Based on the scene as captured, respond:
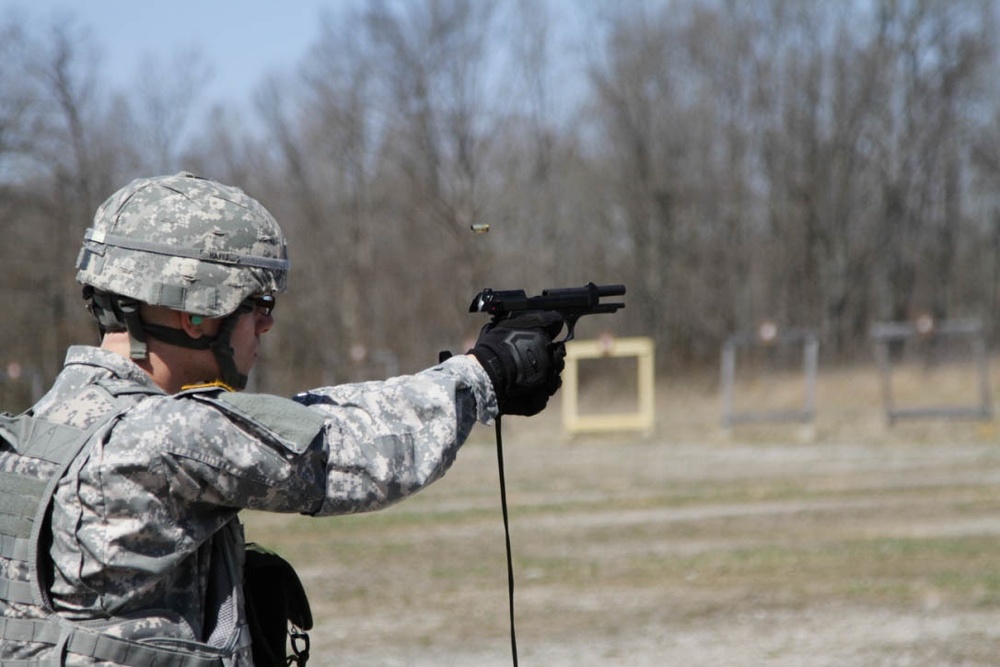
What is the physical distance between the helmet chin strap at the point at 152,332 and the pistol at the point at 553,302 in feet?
1.86

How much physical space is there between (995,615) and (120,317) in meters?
6.93

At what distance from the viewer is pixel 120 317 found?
8.38ft

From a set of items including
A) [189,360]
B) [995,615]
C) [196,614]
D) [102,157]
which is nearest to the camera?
[196,614]

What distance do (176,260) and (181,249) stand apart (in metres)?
0.02

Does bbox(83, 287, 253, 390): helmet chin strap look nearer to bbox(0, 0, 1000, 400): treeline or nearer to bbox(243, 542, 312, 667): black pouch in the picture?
bbox(243, 542, 312, 667): black pouch

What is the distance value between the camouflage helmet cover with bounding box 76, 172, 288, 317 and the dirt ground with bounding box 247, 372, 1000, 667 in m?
5.24

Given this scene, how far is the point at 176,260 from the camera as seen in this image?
252cm

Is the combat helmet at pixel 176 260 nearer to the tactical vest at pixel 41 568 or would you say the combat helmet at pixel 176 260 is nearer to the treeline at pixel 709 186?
the tactical vest at pixel 41 568

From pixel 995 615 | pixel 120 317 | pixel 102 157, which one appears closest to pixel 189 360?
→ pixel 120 317

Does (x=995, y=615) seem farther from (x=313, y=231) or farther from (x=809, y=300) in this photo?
(x=313, y=231)

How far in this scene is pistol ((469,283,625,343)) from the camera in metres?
2.88

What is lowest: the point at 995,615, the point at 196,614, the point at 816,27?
the point at 995,615

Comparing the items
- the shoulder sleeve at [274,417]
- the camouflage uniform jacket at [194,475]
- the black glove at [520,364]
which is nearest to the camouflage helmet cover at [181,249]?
the camouflage uniform jacket at [194,475]

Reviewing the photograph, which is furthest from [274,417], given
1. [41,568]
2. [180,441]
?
[41,568]
